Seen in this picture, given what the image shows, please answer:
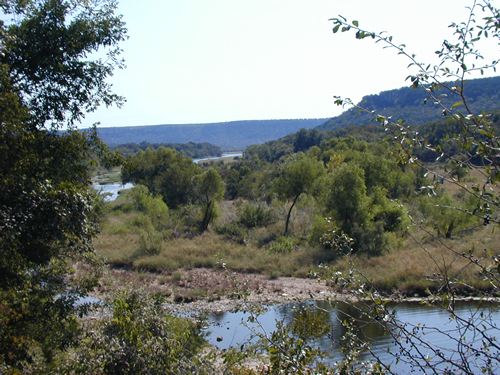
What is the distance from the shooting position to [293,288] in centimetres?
2980

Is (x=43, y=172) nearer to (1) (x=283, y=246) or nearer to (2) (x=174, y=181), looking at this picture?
(1) (x=283, y=246)

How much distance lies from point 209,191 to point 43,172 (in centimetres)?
3978

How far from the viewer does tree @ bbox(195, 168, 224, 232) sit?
153 feet

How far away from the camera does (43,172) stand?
7664 millimetres

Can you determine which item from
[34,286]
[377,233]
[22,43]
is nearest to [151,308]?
[34,286]

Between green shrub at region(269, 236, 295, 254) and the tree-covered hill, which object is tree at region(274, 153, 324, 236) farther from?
the tree-covered hill

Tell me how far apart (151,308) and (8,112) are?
4.57m

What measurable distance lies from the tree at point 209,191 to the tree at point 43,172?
37.1 metres

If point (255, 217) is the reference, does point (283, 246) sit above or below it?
below

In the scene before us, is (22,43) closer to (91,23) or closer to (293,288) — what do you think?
(91,23)

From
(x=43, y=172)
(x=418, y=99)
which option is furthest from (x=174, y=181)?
(x=418, y=99)

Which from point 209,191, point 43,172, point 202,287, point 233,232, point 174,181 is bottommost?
point 202,287

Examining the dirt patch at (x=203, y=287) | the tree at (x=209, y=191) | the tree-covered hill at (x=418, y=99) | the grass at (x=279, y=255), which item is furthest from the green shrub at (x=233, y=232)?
the tree-covered hill at (x=418, y=99)

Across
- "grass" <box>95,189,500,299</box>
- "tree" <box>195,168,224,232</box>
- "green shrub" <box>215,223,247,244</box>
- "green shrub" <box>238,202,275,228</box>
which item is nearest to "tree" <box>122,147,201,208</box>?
"tree" <box>195,168,224,232</box>
